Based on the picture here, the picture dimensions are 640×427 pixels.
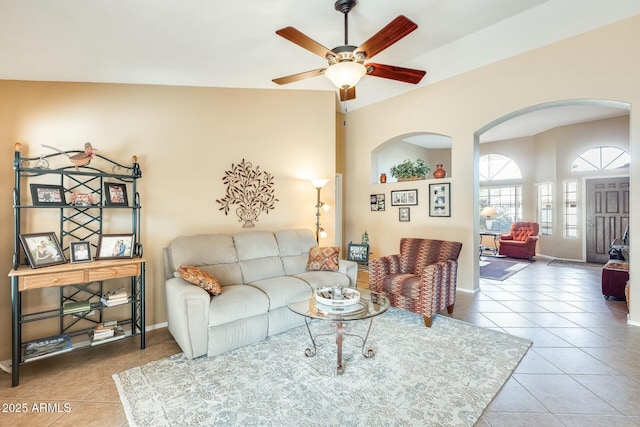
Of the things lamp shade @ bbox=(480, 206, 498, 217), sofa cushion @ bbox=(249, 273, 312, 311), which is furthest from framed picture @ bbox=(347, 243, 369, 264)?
lamp shade @ bbox=(480, 206, 498, 217)

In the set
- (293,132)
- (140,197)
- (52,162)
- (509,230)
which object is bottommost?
(509,230)

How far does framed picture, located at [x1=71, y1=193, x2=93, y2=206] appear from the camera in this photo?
265 cm

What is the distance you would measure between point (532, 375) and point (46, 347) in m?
3.96

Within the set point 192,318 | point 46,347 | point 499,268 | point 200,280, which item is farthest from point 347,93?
point 499,268

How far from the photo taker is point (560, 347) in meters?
2.73

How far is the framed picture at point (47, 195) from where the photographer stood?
2.50 metres

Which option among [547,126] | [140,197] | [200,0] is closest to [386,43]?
[200,0]

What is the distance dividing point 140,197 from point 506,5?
448 cm

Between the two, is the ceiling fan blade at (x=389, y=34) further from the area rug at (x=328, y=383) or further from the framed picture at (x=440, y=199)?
the framed picture at (x=440, y=199)

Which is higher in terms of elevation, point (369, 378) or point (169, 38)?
point (169, 38)

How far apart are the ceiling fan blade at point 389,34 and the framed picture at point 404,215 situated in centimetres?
334

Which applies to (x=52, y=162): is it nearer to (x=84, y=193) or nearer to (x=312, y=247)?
(x=84, y=193)

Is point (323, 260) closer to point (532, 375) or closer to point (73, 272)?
point (532, 375)

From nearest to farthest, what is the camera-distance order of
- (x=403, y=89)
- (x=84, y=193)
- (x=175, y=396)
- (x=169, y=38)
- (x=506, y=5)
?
(x=175, y=396), (x=169, y=38), (x=84, y=193), (x=506, y=5), (x=403, y=89)
